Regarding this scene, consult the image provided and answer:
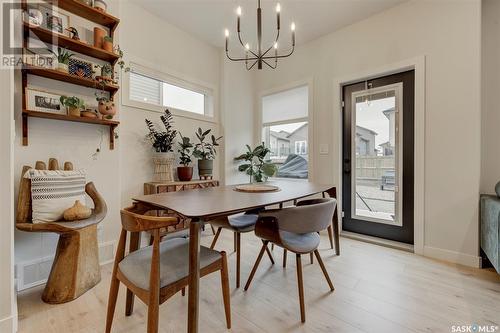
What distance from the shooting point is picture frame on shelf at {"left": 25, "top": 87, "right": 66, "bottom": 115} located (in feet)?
5.93

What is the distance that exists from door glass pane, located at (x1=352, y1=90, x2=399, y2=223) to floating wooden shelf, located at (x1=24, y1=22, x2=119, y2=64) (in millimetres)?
2934

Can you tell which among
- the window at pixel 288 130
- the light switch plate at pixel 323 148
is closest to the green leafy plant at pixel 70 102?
the window at pixel 288 130

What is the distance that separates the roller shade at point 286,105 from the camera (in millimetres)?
3617

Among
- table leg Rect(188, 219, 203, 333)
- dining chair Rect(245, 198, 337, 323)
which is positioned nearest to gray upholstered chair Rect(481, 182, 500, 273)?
dining chair Rect(245, 198, 337, 323)

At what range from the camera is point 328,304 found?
163cm

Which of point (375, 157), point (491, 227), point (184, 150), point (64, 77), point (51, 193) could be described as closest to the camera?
point (51, 193)

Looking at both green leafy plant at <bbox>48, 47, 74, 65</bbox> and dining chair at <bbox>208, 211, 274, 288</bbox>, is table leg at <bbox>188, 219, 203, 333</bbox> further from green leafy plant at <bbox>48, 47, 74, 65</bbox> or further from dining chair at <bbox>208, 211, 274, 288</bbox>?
green leafy plant at <bbox>48, 47, 74, 65</bbox>

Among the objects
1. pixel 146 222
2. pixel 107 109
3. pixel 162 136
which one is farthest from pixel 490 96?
pixel 107 109

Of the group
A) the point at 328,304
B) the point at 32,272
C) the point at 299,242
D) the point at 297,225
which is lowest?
the point at 328,304

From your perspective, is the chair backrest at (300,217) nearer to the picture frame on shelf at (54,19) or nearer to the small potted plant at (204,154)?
the small potted plant at (204,154)

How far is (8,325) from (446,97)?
3891 millimetres

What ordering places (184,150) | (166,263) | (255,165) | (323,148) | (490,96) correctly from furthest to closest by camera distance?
(255,165)
(323,148)
(184,150)
(490,96)
(166,263)

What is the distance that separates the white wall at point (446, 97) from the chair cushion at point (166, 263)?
2.41 meters

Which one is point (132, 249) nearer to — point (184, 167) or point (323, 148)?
point (184, 167)
